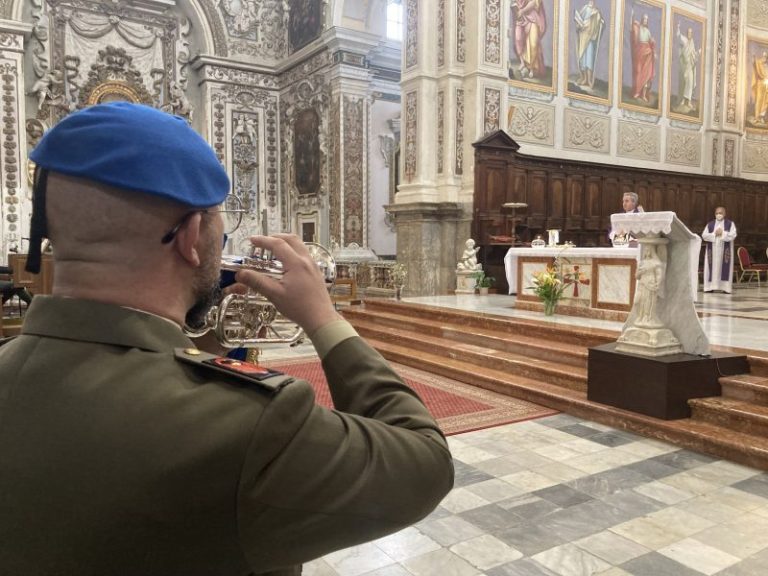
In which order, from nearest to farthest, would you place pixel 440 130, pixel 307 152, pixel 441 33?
pixel 441 33
pixel 440 130
pixel 307 152

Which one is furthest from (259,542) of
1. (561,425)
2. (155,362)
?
(561,425)

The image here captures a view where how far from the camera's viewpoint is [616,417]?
486 cm

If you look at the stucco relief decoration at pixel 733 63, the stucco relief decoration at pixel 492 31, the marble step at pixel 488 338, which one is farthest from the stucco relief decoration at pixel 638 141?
the marble step at pixel 488 338

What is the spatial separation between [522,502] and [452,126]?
9144 millimetres

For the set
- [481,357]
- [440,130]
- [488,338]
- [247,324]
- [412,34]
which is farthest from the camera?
[412,34]

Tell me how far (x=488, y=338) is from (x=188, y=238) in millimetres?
6416

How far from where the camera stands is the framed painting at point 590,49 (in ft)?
42.8

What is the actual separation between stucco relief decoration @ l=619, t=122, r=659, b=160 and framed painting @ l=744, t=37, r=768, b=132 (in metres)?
3.41

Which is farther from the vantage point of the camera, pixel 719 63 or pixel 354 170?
pixel 354 170

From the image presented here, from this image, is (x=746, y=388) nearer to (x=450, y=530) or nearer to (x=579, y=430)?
(x=579, y=430)

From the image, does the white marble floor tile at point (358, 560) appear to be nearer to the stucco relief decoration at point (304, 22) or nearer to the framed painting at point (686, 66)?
the stucco relief decoration at point (304, 22)

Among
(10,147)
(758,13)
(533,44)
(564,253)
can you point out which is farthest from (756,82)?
(10,147)

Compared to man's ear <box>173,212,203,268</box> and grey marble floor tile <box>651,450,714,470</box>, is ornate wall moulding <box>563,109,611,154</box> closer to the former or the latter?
grey marble floor tile <box>651,450,714,470</box>

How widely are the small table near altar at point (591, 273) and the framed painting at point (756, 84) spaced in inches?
428
